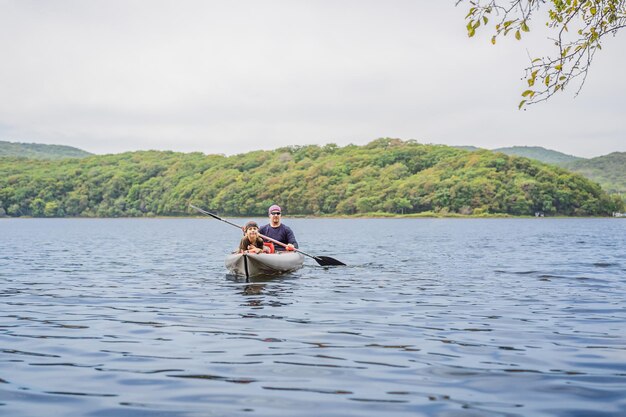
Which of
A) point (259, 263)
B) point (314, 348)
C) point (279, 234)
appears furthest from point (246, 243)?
point (314, 348)

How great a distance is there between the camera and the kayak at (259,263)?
18953 millimetres

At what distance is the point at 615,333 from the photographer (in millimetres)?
10430

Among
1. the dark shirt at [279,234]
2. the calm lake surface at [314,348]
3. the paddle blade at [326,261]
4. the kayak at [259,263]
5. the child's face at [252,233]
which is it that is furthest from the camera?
the paddle blade at [326,261]

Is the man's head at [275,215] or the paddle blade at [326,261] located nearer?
the man's head at [275,215]

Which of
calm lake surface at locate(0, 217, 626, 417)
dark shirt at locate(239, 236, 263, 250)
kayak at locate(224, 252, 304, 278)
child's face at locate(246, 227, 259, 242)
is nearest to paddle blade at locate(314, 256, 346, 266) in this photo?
kayak at locate(224, 252, 304, 278)

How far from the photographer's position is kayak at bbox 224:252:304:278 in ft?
62.2

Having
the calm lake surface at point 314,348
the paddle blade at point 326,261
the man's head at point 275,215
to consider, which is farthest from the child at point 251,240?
the paddle blade at point 326,261

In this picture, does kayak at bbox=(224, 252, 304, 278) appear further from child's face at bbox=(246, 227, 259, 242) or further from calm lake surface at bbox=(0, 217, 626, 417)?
calm lake surface at bbox=(0, 217, 626, 417)

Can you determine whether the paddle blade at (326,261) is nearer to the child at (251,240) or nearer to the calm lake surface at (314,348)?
the child at (251,240)

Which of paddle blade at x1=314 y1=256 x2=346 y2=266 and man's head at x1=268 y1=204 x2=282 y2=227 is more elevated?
man's head at x1=268 y1=204 x2=282 y2=227

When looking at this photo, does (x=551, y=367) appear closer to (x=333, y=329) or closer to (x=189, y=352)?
(x=333, y=329)

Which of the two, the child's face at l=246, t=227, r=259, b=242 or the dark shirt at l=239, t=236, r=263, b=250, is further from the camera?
the dark shirt at l=239, t=236, r=263, b=250

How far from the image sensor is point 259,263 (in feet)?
63.4

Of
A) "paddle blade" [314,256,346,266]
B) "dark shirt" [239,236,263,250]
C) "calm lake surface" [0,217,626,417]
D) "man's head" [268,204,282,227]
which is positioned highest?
"man's head" [268,204,282,227]
